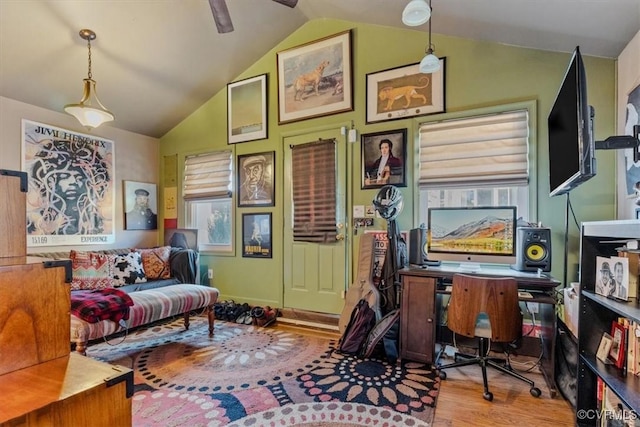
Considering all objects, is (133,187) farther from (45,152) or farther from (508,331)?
(508,331)

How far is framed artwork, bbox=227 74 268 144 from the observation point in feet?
13.4

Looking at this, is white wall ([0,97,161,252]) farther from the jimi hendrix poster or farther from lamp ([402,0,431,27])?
lamp ([402,0,431,27])

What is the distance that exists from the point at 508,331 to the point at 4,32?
4530 millimetres

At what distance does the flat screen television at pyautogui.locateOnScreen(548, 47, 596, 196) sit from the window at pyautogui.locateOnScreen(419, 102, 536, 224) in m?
0.39

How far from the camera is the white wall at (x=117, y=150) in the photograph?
3291 millimetres

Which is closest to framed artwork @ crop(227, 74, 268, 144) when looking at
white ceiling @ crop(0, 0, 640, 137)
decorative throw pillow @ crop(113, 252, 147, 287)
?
white ceiling @ crop(0, 0, 640, 137)

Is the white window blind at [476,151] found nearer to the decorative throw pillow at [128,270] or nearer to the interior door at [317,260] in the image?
the interior door at [317,260]

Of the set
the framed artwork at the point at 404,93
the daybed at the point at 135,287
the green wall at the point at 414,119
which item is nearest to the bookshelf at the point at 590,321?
the green wall at the point at 414,119

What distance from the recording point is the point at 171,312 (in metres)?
2.95

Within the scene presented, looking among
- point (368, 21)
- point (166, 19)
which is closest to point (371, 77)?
point (368, 21)

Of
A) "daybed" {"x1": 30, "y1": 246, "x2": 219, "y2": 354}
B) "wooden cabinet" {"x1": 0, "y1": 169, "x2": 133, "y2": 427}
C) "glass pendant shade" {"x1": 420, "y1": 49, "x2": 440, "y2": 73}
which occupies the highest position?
"glass pendant shade" {"x1": 420, "y1": 49, "x2": 440, "y2": 73}

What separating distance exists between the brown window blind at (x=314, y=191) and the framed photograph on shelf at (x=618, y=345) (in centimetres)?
238

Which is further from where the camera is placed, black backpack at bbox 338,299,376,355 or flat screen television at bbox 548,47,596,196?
black backpack at bbox 338,299,376,355

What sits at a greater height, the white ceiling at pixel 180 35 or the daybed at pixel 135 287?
the white ceiling at pixel 180 35
